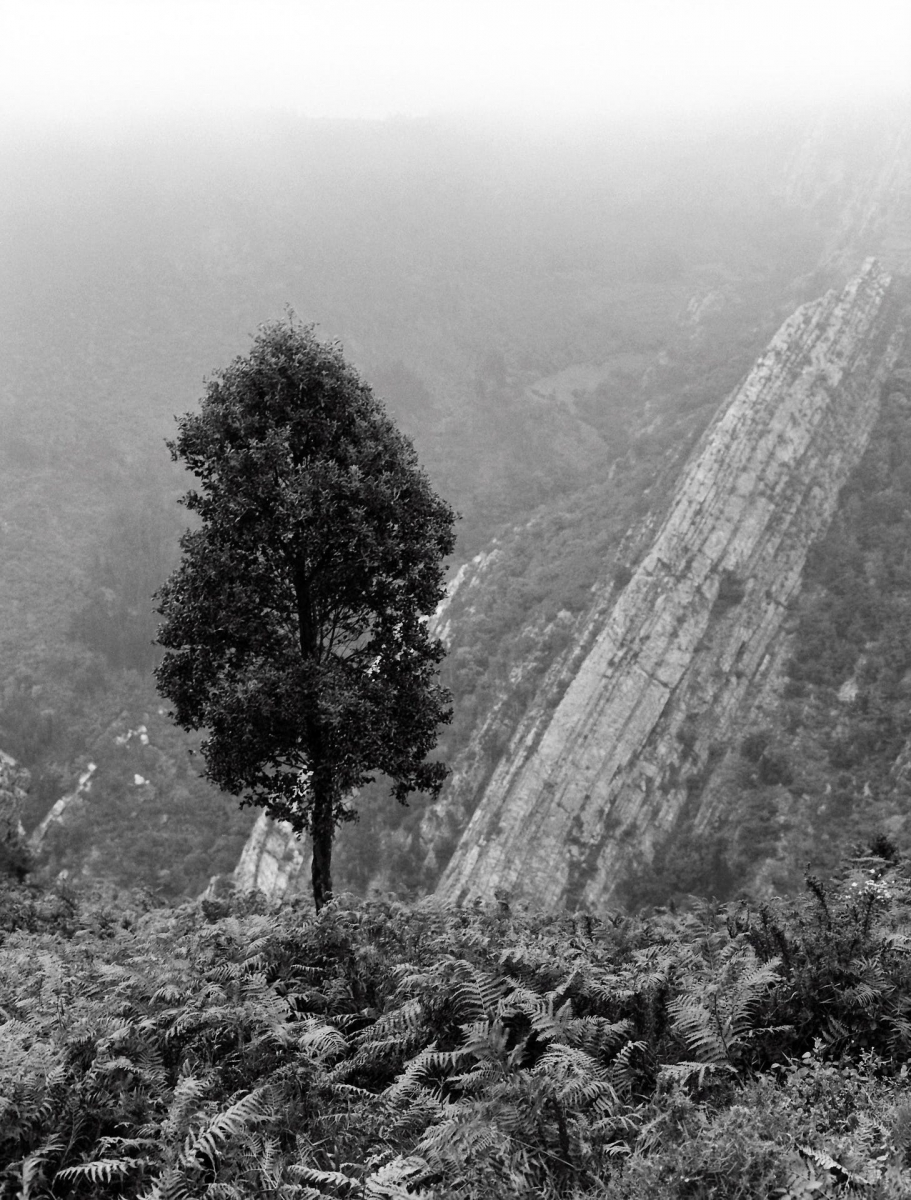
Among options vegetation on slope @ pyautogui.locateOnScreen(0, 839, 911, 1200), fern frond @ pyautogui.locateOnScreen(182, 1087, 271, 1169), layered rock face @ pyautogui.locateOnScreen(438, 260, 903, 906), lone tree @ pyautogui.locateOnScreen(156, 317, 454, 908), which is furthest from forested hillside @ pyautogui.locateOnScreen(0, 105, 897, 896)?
fern frond @ pyautogui.locateOnScreen(182, 1087, 271, 1169)

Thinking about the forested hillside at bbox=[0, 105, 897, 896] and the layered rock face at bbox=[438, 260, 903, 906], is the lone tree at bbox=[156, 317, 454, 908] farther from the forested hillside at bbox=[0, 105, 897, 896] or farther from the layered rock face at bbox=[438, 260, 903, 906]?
the forested hillside at bbox=[0, 105, 897, 896]

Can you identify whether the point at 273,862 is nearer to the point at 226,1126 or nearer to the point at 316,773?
the point at 316,773

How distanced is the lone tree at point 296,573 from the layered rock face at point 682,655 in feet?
122

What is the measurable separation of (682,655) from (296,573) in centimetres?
4816

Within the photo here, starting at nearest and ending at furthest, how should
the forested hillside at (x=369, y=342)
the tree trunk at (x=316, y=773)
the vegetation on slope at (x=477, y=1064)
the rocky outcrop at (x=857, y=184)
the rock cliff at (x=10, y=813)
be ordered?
the vegetation on slope at (x=477, y=1064)
the tree trunk at (x=316, y=773)
the rock cliff at (x=10, y=813)
the forested hillside at (x=369, y=342)
the rocky outcrop at (x=857, y=184)

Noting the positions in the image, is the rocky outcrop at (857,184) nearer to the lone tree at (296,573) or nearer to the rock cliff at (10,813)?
the lone tree at (296,573)

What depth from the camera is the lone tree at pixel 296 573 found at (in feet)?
46.2

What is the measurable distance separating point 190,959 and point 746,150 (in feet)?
604

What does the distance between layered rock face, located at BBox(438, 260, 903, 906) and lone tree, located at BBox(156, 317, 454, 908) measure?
37.1 m

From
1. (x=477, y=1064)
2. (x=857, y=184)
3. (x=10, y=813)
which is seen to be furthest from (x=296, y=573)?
(x=857, y=184)

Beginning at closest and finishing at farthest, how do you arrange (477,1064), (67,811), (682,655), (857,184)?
(477,1064)
(682,655)
(67,811)
(857,184)

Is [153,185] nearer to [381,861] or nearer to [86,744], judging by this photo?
[86,744]

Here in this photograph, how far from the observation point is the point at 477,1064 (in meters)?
7.43

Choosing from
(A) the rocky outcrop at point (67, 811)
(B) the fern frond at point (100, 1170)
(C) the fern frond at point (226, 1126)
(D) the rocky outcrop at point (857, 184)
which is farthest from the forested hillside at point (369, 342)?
(B) the fern frond at point (100, 1170)
